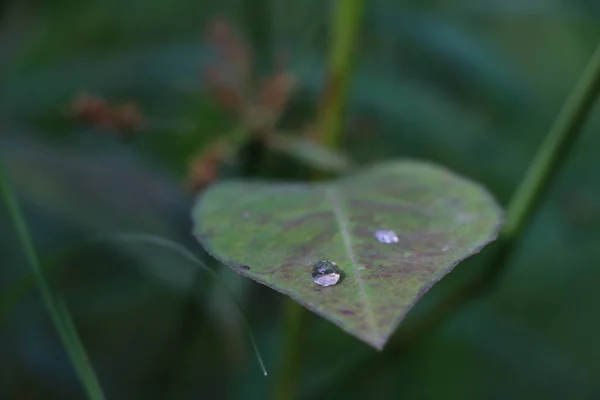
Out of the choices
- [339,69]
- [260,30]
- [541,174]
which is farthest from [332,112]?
[260,30]

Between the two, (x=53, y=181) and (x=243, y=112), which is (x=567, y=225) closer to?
(x=243, y=112)

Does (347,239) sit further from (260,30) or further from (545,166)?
(260,30)

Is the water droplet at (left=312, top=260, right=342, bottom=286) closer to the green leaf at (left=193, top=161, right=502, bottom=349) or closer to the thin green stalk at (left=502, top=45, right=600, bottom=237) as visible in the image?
the green leaf at (left=193, top=161, right=502, bottom=349)

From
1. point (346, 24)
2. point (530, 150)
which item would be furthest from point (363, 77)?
point (346, 24)

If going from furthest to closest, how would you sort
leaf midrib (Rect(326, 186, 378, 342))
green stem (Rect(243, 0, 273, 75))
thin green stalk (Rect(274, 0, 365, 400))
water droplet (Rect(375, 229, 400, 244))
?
green stem (Rect(243, 0, 273, 75)) < thin green stalk (Rect(274, 0, 365, 400)) < water droplet (Rect(375, 229, 400, 244)) < leaf midrib (Rect(326, 186, 378, 342))

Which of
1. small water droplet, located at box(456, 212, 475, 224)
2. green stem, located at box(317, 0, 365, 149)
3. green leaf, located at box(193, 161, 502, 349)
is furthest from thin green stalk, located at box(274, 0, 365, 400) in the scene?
small water droplet, located at box(456, 212, 475, 224)
